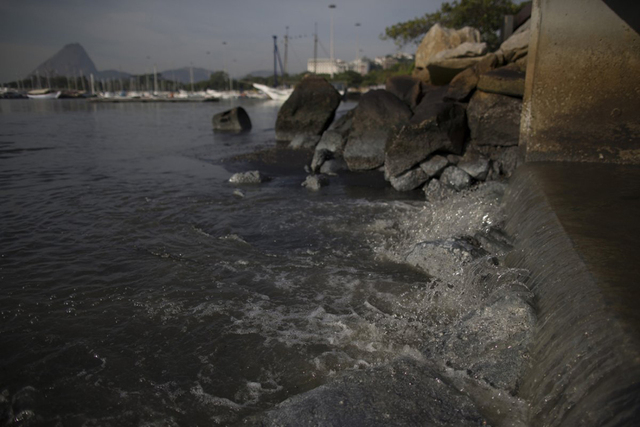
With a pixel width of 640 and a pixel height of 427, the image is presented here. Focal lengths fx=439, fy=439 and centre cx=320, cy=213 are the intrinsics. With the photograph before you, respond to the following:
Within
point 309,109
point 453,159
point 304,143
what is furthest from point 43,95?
point 453,159

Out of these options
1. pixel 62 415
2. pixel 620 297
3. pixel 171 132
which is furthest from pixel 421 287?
pixel 171 132

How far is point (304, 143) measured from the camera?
50.8 feet

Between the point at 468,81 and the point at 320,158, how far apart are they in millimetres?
4201

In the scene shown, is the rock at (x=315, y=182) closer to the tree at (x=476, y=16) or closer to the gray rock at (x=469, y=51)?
the gray rock at (x=469, y=51)

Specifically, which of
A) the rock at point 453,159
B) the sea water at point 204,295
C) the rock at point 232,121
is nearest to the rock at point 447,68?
the rock at point 453,159

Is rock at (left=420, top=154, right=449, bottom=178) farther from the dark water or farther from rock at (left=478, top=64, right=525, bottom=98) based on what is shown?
rock at (left=478, top=64, right=525, bottom=98)

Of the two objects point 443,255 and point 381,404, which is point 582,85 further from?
point 381,404

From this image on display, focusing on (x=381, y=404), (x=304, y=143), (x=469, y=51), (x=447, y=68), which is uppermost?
(x=469, y=51)

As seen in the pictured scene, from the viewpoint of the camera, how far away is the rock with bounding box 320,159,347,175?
11418 millimetres

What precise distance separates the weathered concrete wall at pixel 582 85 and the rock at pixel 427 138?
242 centimetres

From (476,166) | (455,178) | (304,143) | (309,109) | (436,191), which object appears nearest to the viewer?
(436,191)

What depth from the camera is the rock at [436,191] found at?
8750 mm

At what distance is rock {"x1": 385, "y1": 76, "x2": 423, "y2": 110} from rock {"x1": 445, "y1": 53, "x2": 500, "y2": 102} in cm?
149

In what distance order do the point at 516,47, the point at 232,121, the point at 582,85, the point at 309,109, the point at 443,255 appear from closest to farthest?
the point at 443,255, the point at 582,85, the point at 516,47, the point at 309,109, the point at 232,121
